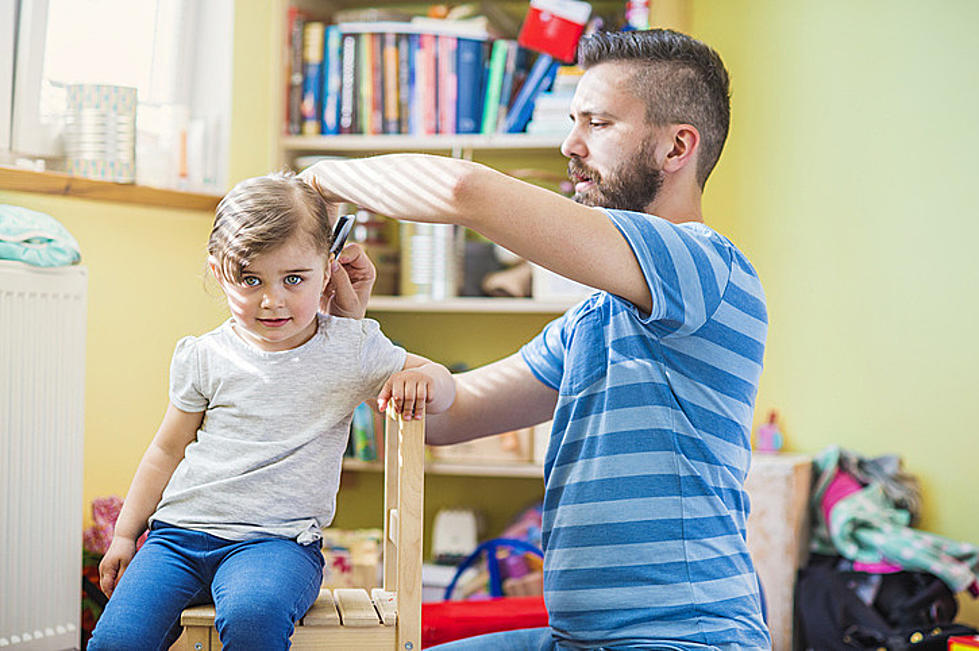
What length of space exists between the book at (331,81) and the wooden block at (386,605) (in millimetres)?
1921

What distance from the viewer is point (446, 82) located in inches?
118

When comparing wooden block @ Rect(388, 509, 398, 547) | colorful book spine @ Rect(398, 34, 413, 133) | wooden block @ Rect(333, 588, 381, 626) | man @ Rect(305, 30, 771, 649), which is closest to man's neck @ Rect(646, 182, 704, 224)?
man @ Rect(305, 30, 771, 649)

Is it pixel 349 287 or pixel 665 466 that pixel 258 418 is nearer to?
pixel 349 287

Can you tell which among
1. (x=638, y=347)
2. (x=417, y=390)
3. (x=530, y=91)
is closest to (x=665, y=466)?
(x=638, y=347)

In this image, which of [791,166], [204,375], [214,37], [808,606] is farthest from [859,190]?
[204,375]

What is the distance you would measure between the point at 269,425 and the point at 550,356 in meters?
0.42

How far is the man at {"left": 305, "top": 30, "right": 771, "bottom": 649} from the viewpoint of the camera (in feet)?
3.86

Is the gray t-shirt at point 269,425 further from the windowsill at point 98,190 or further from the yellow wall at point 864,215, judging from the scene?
the yellow wall at point 864,215

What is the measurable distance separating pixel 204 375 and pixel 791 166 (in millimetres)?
2267

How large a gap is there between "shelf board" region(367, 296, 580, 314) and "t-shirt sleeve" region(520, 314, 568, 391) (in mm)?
1333

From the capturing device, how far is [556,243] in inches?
45.8

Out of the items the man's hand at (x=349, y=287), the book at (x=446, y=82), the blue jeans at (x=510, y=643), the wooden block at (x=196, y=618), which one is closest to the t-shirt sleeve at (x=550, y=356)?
the man's hand at (x=349, y=287)

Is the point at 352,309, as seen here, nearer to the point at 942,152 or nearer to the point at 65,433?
the point at 65,433

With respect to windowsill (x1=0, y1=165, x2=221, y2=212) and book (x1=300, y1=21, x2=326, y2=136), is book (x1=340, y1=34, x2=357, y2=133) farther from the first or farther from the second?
windowsill (x1=0, y1=165, x2=221, y2=212)
